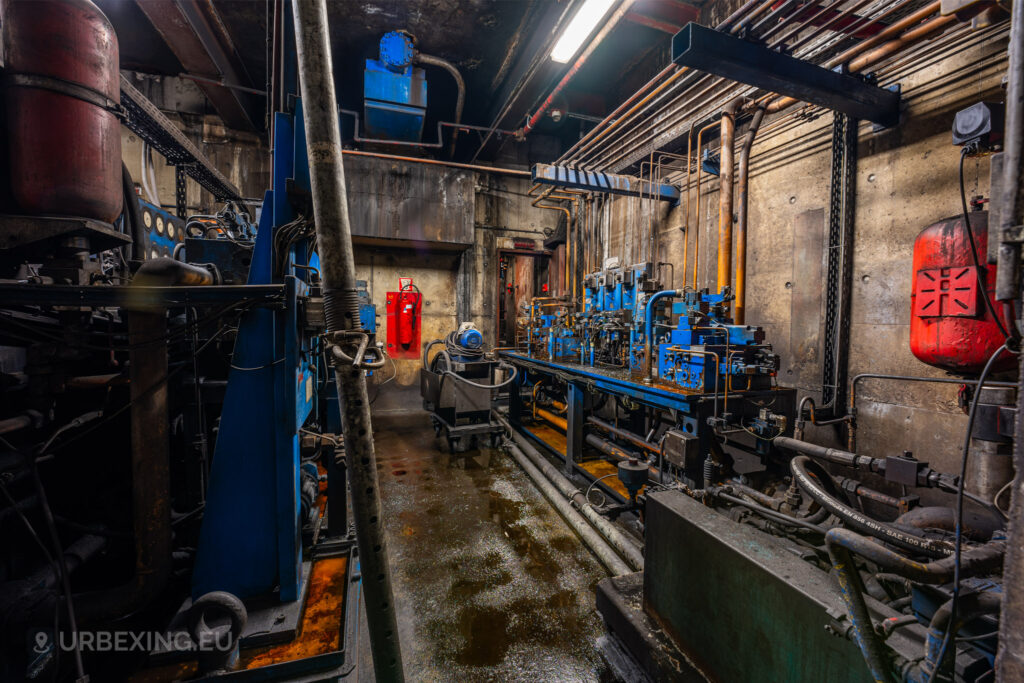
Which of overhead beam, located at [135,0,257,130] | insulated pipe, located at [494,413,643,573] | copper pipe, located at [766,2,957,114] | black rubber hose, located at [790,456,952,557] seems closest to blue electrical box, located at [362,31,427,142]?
overhead beam, located at [135,0,257,130]

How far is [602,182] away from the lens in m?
6.33

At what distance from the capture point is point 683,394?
11.8ft

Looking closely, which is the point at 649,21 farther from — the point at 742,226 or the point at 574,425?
the point at 574,425

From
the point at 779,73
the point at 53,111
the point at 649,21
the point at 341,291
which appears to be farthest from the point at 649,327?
the point at 53,111

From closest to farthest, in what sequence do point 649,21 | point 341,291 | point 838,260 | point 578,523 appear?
1. point 341,291
2. point 578,523
3. point 838,260
4. point 649,21

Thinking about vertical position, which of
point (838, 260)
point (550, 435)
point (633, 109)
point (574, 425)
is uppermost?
point (633, 109)

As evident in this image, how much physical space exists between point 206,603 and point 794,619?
8.04ft

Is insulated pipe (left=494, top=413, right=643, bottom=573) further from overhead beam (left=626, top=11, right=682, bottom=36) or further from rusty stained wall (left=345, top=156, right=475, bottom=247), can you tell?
overhead beam (left=626, top=11, right=682, bottom=36)

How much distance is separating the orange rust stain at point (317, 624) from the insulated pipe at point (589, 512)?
6.92ft

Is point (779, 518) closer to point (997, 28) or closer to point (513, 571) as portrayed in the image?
point (513, 571)

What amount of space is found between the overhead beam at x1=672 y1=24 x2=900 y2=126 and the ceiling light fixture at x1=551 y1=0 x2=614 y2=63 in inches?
56.3

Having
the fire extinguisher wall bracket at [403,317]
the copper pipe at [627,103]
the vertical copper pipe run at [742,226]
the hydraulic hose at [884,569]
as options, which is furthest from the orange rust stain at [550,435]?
the copper pipe at [627,103]

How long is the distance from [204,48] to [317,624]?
7638 millimetres

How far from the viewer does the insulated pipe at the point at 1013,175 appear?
96 cm
